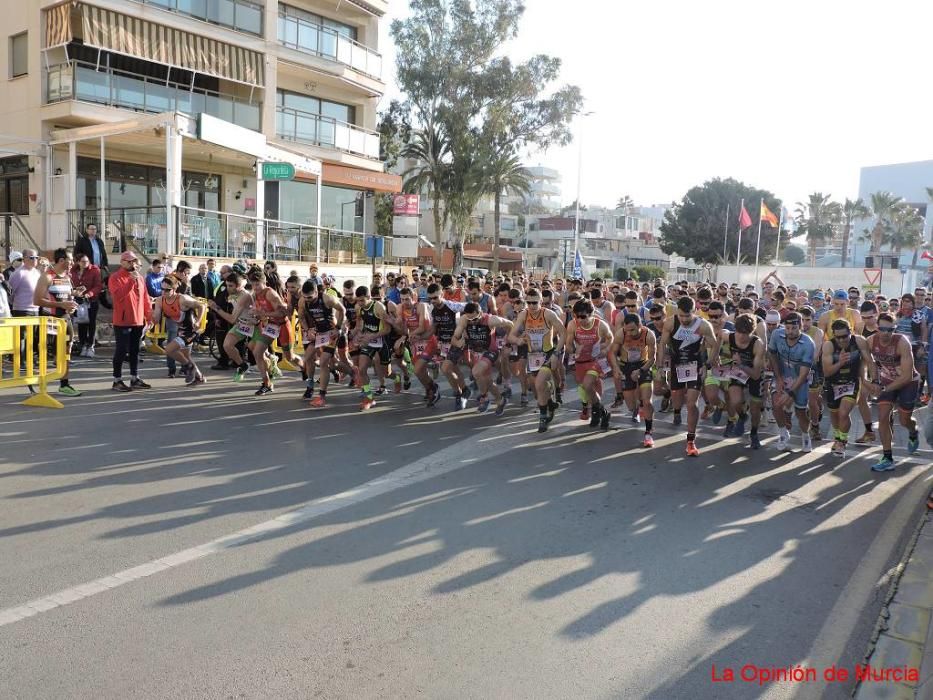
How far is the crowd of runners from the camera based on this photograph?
28.5 ft

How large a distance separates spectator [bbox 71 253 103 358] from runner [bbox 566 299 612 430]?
9.15m

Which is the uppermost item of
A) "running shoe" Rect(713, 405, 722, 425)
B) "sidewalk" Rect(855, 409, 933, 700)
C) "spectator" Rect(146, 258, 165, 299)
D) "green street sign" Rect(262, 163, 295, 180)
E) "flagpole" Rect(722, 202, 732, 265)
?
"flagpole" Rect(722, 202, 732, 265)

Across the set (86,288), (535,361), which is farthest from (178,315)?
(535,361)

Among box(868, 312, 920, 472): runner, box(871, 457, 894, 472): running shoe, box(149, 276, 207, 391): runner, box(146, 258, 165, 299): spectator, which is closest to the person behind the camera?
box(871, 457, 894, 472): running shoe

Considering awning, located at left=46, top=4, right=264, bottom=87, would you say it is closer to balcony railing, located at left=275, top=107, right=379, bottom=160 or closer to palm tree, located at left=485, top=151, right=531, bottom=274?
balcony railing, located at left=275, top=107, right=379, bottom=160

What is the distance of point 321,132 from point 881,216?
6831 cm

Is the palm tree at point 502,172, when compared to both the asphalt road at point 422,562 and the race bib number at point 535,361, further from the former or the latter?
the asphalt road at point 422,562

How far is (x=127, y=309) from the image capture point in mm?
10734

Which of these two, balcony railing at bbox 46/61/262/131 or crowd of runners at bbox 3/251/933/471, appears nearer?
crowd of runners at bbox 3/251/933/471

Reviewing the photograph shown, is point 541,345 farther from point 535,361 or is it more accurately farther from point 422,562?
point 422,562

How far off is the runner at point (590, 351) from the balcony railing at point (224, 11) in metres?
19.5

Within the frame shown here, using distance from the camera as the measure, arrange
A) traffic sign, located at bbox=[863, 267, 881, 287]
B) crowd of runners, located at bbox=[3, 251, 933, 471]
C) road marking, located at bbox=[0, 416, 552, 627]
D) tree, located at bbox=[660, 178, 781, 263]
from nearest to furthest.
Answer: road marking, located at bbox=[0, 416, 552, 627]
crowd of runners, located at bbox=[3, 251, 933, 471]
traffic sign, located at bbox=[863, 267, 881, 287]
tree, located at bbox=[660, 178, 781, 263]

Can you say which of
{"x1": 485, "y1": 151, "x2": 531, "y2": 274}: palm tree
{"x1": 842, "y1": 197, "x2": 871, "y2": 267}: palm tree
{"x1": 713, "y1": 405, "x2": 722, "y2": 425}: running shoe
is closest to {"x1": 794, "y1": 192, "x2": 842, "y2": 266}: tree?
{"x1": 842, "y1": 197, "x2": 871, "y2": 267}: palm tree

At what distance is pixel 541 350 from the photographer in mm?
Answer: 10000
